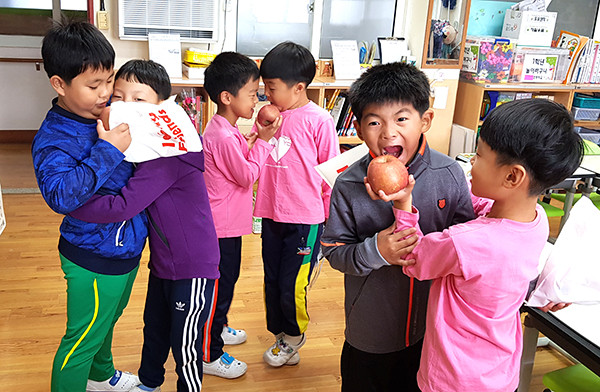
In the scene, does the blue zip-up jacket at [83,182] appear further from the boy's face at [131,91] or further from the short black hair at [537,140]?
the short black hair at [537,140]

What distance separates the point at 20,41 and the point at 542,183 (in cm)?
563

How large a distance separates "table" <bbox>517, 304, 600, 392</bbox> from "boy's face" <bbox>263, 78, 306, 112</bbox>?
1176 millimetres

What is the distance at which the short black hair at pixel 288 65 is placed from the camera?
2197 millimetres

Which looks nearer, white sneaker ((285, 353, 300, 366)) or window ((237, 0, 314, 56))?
white sneaker ((285, 353, 300, 366))

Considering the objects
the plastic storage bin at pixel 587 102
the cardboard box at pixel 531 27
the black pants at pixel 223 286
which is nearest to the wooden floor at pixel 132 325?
the black pants at pixel 223 286

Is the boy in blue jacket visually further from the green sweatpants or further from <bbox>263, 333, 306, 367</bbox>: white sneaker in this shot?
<bbox>263, 333, 306, 367</bbox>: white sneaker

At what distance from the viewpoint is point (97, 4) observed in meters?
3.92

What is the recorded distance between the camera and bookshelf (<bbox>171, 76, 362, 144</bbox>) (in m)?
3.96

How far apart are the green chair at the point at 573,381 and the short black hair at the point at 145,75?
4.99 ft

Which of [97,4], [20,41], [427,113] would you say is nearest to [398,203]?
[427,113]

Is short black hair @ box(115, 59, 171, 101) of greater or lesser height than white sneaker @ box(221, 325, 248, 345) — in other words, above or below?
above

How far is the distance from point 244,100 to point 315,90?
7.19 feet

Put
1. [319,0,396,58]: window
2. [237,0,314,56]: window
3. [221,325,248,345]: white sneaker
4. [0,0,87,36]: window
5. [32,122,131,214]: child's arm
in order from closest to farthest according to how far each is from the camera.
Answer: [32,122,131,214]: child's arm, [221,325,248,345]: white sneaker, [237,0,314,56]: window, [319,0,396,58]: window, [0,0,87,36]: window

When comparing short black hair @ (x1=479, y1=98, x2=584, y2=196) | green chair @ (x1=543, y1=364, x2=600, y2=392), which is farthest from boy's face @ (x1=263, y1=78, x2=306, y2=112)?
green chair @ (x1=543, y1=364, x2=600, y2=392)
